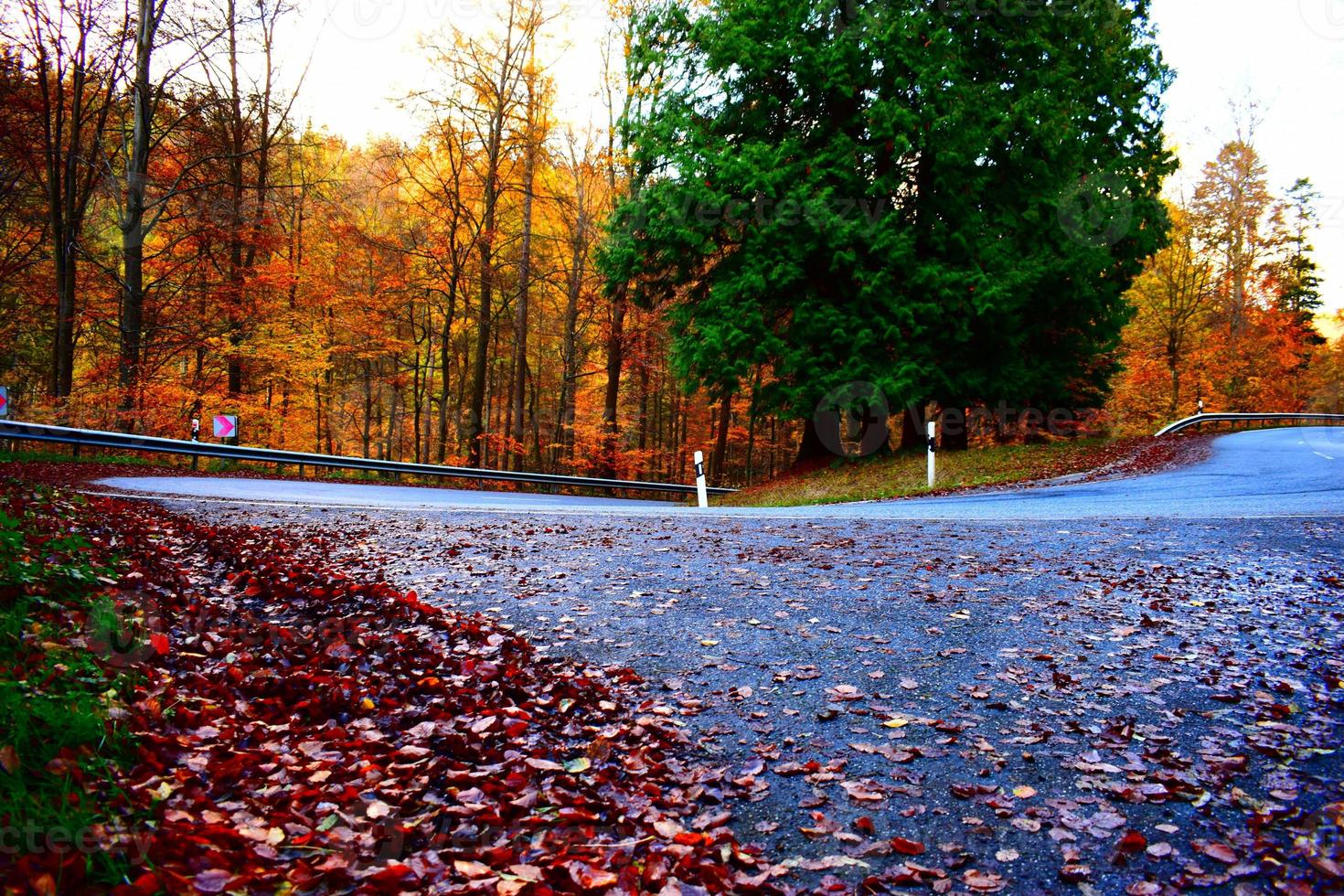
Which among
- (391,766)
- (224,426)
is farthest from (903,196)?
(391,766)

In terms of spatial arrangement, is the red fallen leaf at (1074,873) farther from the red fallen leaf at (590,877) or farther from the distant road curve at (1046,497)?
the distant road curve at (1046,497)

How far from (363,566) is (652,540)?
9.39 feet

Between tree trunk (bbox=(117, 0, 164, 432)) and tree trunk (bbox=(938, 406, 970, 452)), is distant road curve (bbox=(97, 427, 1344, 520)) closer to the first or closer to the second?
tree trunk (bbox=(938, 406, 970, 452))

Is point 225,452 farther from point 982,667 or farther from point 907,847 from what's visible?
point 907,847

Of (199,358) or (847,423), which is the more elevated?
(199,358)

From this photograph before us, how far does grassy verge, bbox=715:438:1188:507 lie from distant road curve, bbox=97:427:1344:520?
4.87 feet

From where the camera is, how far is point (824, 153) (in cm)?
1611

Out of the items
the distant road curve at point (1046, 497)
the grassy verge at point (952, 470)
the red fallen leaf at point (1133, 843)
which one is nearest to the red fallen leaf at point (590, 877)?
the red fallen leaf at point (1133, 843)

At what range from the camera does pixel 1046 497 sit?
11.0 metres

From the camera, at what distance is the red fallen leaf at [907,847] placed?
101 inches

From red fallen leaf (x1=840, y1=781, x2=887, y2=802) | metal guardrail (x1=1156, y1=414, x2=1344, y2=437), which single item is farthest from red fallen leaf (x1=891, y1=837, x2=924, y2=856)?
metal guardrail (x1=1156, y1=414, x2=1344, y2=437)

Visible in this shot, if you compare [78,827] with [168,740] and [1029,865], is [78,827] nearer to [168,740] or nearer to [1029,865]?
[168,740]

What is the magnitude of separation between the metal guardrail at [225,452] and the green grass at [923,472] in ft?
12.3

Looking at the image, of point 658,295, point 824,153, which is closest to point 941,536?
point 824,153
